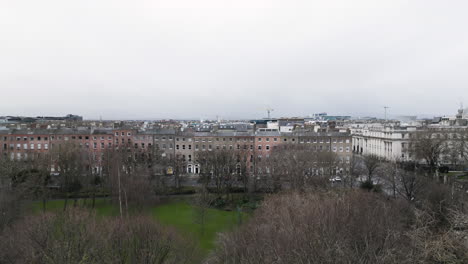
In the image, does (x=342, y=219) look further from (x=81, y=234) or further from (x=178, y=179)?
(x=178, y=179)

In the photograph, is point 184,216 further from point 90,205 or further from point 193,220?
point 90,205

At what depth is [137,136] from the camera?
71.4 metres

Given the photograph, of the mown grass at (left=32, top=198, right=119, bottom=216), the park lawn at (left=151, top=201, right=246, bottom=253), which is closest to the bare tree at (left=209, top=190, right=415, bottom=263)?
the park lawn at (left=151, top=201, right=246, bottom=253)

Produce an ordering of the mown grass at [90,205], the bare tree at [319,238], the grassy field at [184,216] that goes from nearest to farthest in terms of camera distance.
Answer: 1. the bare tree at [319,238]
2. the grassy field at [184,216]
3. the mown grass at [90,205]

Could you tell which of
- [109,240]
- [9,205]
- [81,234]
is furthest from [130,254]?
[9,205]

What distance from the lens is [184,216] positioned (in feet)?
128

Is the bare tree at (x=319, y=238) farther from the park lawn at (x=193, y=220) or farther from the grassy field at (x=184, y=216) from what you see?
the grassy field at (x=184, y=216)

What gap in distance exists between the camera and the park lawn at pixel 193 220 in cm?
3266

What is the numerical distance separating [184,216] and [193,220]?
2887mm

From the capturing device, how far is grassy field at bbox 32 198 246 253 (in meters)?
33.1

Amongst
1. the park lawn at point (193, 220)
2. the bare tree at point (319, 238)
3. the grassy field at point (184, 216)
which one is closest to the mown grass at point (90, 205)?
the grassy field at point (184, 216)

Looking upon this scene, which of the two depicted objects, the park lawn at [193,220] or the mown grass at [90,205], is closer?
the park lawn at [193,220]

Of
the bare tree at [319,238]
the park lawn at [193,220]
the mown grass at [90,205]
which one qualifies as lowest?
the park lawn at [193,220]

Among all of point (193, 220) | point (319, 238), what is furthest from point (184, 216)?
A: point (319, 238)
